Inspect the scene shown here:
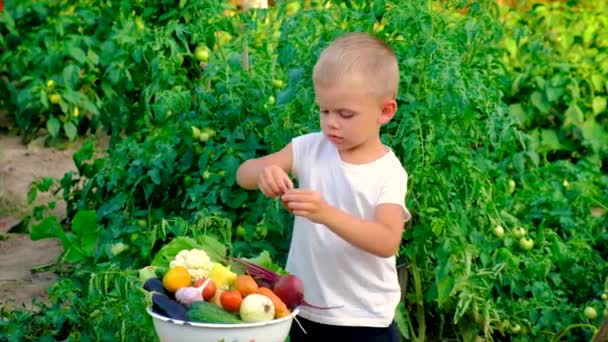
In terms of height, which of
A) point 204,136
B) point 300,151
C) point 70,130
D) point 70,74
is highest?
point 300,151

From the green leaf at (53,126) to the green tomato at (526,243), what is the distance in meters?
3.33

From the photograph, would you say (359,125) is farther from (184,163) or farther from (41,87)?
(41,87)

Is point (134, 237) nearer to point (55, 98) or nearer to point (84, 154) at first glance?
point (84, 154)

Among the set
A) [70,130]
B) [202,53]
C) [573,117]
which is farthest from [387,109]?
[70,130]

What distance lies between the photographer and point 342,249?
324 centimetres

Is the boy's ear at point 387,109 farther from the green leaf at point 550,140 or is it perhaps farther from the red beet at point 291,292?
the green leaf at point 550,140

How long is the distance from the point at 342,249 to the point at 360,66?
1.68 ft

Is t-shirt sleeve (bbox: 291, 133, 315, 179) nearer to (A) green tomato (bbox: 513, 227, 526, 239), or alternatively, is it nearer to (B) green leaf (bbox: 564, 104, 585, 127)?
(A) green tomato (bbox: 513, 227, 526, 239)

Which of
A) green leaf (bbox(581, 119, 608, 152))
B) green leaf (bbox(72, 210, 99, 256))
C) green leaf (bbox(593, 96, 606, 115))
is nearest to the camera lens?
green leaf (bbox(72, 210, 99, 256))

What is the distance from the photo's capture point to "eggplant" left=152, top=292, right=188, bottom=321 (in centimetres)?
282

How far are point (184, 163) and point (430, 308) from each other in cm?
114

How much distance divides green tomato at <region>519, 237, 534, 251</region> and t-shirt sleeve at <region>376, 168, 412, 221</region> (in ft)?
4.92

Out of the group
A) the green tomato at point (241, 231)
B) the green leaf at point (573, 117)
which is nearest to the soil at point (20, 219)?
the green tomato at point (241, 231)

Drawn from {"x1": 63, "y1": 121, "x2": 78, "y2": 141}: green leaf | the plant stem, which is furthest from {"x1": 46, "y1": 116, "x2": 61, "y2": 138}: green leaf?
the plant stem
